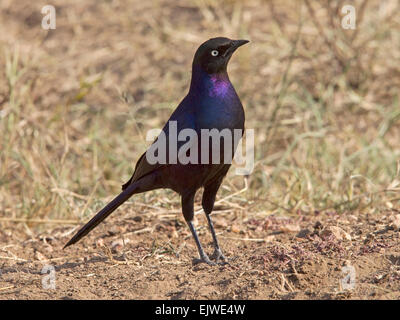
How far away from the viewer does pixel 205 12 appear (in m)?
9.16

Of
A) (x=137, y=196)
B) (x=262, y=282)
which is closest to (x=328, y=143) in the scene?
(x=137, y=196)

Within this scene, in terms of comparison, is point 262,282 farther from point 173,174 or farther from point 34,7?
point 34,7

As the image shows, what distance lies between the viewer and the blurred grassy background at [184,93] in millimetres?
6090

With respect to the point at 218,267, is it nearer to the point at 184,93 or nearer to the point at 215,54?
the point at 215,54

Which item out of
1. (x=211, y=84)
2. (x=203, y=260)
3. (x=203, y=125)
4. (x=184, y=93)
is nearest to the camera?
(x=203, y=125)

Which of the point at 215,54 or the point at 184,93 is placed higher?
the point at 215,54

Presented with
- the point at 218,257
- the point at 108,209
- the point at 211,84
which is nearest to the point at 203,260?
the point at 218,257

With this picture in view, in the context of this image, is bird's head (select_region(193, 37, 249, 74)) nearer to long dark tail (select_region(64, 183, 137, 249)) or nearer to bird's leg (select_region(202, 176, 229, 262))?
bird's leg (select_region(202, 176, 229, 262))

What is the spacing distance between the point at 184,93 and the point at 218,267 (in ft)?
12.5

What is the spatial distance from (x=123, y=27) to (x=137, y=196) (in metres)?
4.24

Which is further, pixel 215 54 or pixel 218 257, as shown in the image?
pixel 218 257

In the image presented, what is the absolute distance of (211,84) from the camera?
14.8 feet

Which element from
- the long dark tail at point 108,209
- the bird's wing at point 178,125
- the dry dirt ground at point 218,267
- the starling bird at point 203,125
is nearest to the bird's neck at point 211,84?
the starling bird at point 203,125

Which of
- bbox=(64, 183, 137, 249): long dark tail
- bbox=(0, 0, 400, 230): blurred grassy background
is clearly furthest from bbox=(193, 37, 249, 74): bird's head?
bbox=(0, 0, 400, 230): blurred grassy background
